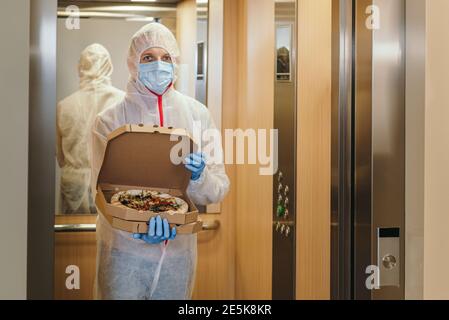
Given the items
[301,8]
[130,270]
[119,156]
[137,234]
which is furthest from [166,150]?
[301,8]

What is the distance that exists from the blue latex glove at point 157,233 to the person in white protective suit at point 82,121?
0.59 feet

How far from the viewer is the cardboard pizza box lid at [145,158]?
170cm

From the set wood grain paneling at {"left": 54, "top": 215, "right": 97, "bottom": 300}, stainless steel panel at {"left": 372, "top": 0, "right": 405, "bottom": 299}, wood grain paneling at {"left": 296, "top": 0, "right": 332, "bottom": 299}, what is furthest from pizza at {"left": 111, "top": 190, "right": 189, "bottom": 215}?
stainless steel panel at {"left": 372, "top": 0, "right": 405, "bottom": 299}

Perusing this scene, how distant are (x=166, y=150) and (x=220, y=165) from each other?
184 mm

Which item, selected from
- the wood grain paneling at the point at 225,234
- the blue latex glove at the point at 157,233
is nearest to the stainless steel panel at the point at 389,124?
the wood grain paneling at the point at 225,234

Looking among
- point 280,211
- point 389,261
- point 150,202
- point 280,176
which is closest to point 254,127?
point 280,176

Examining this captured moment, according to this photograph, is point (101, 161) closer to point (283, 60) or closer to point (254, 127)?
point (254, 127)

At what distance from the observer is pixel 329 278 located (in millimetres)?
1937

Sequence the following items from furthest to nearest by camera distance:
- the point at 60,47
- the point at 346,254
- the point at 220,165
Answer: the point at 346,254 < the point at 220,165 < the point at 60,47

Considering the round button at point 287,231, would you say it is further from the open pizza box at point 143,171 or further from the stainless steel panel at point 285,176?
the open pizza box at point 143,171

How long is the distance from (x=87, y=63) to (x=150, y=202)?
466 mm
